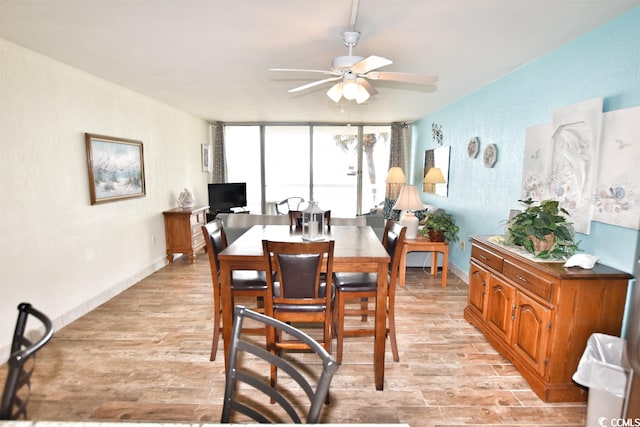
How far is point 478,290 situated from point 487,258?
0.36m

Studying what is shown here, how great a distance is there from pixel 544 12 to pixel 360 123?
5.00 meters

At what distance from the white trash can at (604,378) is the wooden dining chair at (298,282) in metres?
1.42

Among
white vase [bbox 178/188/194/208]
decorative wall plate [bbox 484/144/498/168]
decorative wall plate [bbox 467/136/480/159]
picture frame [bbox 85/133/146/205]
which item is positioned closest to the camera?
picture frame [bbox 85/133/146/205]

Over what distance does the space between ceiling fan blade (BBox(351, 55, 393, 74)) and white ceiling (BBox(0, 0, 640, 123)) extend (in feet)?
0.97

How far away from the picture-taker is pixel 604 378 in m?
1.68

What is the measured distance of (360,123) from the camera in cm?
696

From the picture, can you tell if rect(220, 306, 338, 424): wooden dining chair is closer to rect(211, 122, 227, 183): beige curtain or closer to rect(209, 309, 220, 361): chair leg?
rect(209, 309, 220, 361): chair leg

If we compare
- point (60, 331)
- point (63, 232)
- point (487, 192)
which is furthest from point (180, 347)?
point (487, 192)

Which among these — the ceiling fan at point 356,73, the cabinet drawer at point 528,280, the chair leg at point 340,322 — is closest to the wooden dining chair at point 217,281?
the chair leg at point 340,322

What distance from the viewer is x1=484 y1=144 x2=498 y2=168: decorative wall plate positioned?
356cm

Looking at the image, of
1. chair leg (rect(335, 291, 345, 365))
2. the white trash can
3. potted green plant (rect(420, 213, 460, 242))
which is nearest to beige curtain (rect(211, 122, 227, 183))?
potted green plant (rect(420, 213, 460, 242))

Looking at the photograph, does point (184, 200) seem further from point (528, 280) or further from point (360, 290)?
point (528, 280)
